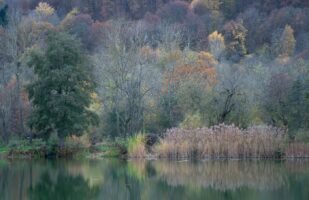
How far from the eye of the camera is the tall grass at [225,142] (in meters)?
29.0

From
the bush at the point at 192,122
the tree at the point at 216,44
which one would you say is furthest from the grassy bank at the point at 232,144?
the tree at the point at 216,44

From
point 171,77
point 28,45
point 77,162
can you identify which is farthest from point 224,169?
point 28,45

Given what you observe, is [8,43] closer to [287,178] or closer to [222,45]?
[287,178]

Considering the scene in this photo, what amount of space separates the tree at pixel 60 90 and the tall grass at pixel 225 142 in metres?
7.33

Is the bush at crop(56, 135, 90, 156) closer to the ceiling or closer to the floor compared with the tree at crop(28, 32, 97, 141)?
closer to the floor

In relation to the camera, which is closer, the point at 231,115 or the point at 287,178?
the point at 287,178

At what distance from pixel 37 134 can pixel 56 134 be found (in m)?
3.57

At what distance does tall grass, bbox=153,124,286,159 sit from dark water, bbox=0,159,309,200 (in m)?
1.24

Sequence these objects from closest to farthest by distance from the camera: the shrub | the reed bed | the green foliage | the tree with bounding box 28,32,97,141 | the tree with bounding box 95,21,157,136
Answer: the reed bed
the shrub
the tree with bounding box 28,32,97,141
the tree with bounding box 95,21,157,136
the green foliage

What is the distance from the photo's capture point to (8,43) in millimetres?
43469

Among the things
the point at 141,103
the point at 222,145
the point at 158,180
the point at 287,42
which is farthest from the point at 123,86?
the point at 287,42

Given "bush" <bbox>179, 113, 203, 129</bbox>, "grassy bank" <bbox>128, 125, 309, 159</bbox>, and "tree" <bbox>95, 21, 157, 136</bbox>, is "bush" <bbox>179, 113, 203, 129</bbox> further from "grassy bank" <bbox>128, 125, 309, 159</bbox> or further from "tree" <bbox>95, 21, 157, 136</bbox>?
"tree" <bbox>95, 21, 157, 136</bbox>

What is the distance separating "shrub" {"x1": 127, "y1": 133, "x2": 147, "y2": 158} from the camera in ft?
102

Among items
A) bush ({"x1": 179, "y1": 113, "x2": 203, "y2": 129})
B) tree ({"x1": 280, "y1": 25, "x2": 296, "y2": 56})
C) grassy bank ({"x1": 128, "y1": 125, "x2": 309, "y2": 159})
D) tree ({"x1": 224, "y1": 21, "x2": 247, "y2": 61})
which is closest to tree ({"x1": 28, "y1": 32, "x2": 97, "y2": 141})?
bush ({"x1": 179, "y1": 113, "x2": 203, "y2": 129})
